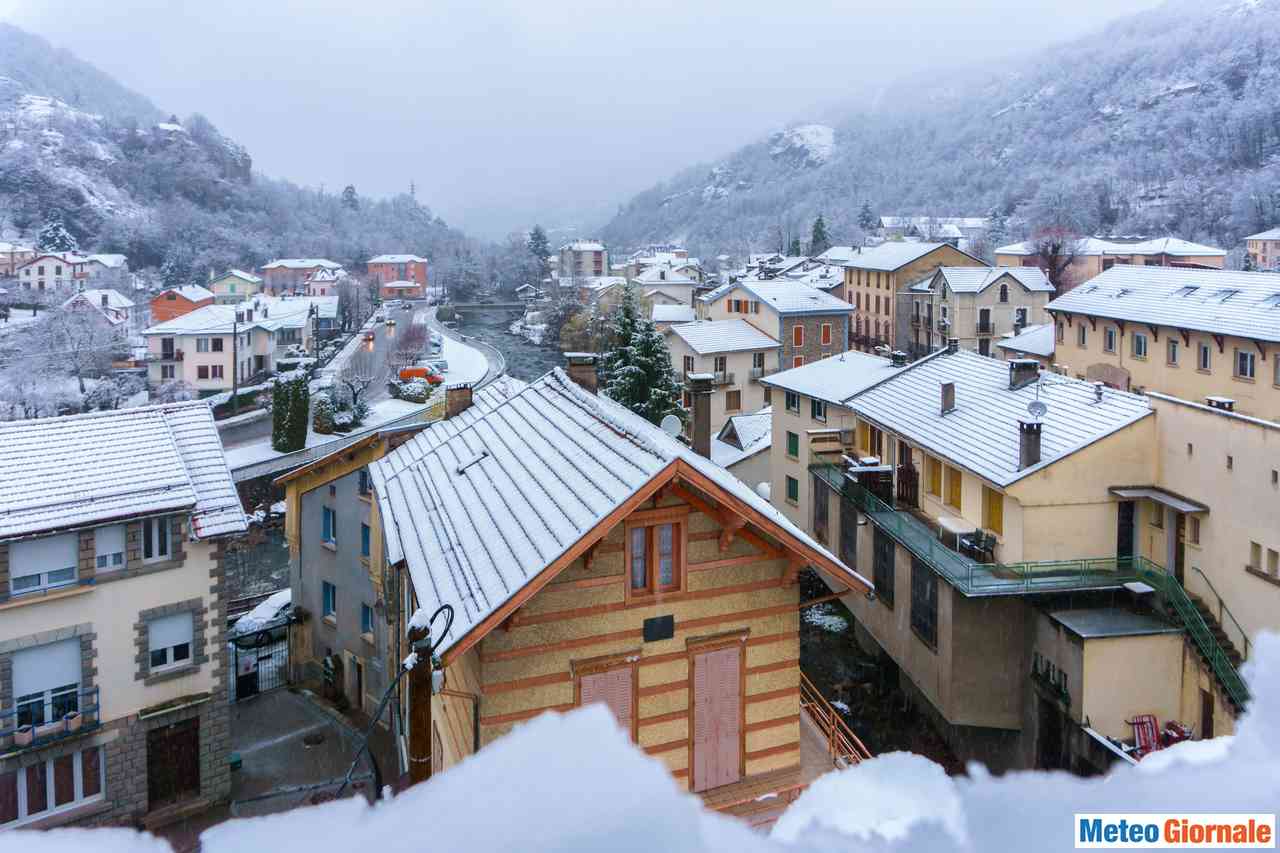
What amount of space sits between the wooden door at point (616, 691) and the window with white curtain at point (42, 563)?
899cm

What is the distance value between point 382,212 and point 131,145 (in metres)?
50.2

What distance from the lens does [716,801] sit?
27.1ft

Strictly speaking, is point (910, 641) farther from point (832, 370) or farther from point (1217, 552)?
point (832, 370)

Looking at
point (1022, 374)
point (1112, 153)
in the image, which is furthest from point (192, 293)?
point (1112, 153)

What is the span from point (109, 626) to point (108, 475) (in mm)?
2230

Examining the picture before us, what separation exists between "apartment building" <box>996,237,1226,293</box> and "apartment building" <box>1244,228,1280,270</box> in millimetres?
8204

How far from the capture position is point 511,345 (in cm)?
7731

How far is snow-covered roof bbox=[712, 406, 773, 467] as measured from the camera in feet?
93.5

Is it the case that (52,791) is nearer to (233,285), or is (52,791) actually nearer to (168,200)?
(233,285)

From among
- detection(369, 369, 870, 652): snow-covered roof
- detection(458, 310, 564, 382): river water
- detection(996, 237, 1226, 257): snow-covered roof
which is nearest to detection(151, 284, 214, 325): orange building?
detection(458, 310, 564, 382): river water

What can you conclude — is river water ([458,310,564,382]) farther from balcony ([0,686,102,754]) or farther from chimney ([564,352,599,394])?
balcony ([0,686,102,754])

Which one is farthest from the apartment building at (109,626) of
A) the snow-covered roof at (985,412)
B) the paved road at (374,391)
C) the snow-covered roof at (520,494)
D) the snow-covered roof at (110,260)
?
the snow-covered roof at (110,260)

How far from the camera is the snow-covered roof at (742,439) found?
28.5 meters

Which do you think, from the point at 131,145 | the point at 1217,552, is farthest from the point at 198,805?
the point at 131,145
